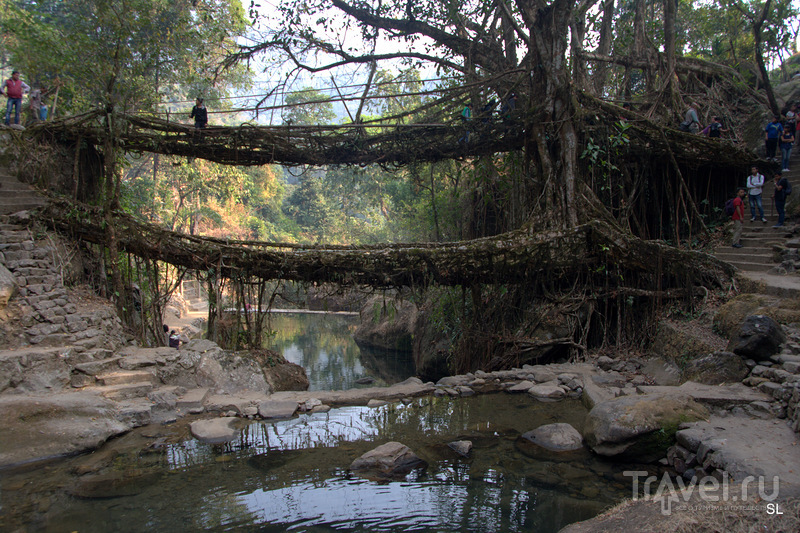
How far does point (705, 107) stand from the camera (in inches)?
404

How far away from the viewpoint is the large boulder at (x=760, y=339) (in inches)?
192

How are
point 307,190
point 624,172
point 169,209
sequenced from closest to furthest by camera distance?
point 624,172
point 169,209
point 307,190

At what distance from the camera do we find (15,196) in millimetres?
6637

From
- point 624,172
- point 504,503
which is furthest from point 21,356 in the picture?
point 624,172

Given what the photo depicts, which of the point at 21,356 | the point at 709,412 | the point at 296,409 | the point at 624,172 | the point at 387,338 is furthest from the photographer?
the point at 387,338

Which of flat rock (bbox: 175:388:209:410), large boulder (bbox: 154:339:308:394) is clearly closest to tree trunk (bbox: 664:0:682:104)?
large boulder (bbox: 154:339:308:394)

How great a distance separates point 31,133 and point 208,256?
357 centimetres

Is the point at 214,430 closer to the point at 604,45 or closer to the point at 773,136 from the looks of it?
the point at 773,136

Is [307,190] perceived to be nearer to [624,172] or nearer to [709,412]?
[624,172]

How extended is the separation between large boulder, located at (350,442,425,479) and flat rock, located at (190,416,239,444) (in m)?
1.62

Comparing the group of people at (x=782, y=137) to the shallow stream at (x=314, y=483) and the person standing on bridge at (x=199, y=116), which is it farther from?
the person standing on bridge at (x=199, y=116)

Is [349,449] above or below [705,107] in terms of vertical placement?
below

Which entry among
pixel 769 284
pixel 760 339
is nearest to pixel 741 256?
pixel 769 284

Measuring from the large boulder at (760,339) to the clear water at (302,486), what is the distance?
7.67ft
